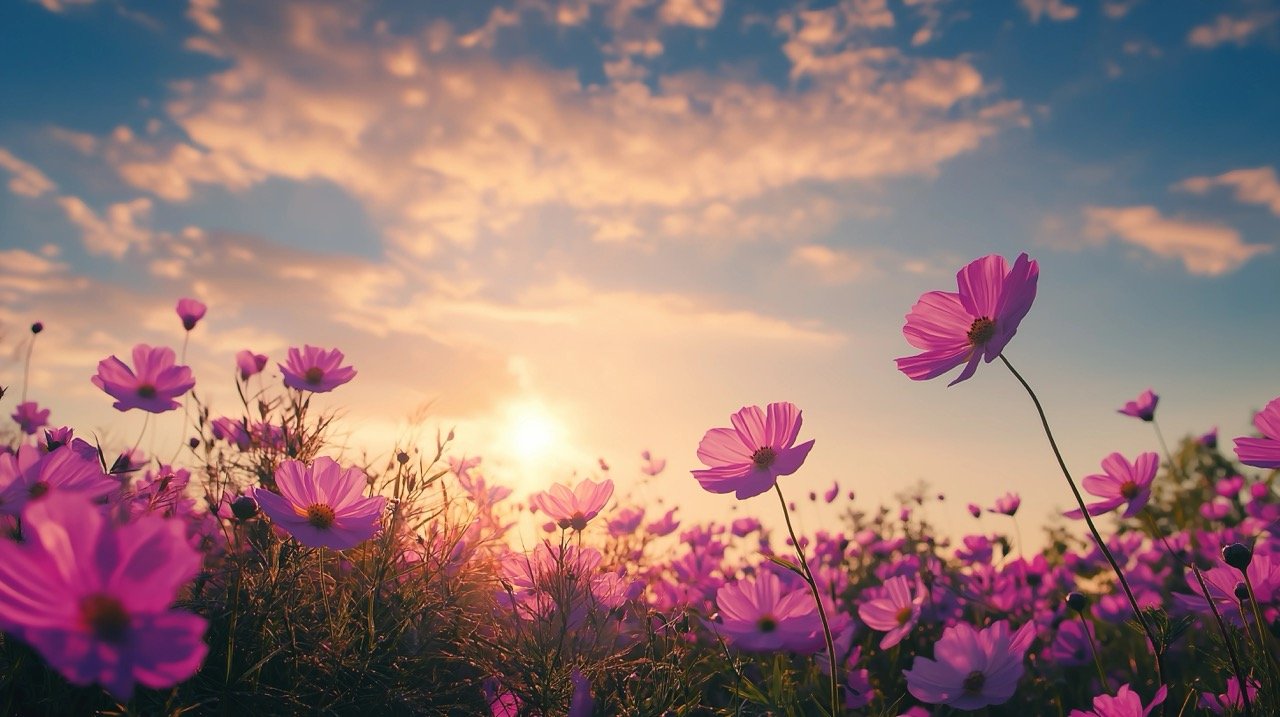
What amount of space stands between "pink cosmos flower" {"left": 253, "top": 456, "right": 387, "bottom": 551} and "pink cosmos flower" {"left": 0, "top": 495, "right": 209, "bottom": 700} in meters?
0.69

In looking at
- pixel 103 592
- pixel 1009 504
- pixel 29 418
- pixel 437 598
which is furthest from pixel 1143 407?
pixel 29 418

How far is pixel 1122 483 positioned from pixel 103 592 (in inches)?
77.0

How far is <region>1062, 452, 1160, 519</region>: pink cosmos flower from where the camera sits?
5.56ft

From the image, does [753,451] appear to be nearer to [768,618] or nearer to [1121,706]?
[768,618]

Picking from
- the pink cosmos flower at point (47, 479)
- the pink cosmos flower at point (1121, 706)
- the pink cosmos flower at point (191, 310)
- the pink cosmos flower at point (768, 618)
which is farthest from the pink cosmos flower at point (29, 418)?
the pink cosmos flower at point (1121, 706)

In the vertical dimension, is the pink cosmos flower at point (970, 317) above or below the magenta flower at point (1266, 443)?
above

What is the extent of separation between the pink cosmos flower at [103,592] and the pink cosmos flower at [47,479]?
24.4 inches

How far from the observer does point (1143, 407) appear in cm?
286

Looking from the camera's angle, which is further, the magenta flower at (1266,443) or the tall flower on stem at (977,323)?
the magenta flower at (1266,443)

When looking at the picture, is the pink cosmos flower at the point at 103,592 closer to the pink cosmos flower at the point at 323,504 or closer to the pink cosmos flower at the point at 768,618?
the pink cosmos flower at the point at 323,504

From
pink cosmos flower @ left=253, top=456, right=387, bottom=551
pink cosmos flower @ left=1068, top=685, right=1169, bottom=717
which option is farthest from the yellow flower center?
pink cosmos flower @ left=1068, top=685, right=1169, bottom=717

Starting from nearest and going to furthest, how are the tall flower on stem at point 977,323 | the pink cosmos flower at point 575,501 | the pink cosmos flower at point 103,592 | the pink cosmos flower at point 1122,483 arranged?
the pink cosmos flower at point 103,592
the tall flower on stem at point 977,323
the pink cosmos flower at point 1122,483
the pink cosmos flower at point 575,501

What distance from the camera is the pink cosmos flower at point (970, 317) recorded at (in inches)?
49.2

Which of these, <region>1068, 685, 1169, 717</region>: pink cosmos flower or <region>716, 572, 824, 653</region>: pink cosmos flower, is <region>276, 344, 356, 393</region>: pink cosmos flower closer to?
<region>716, 572, 824, 653</region>: pink cosmos flower
